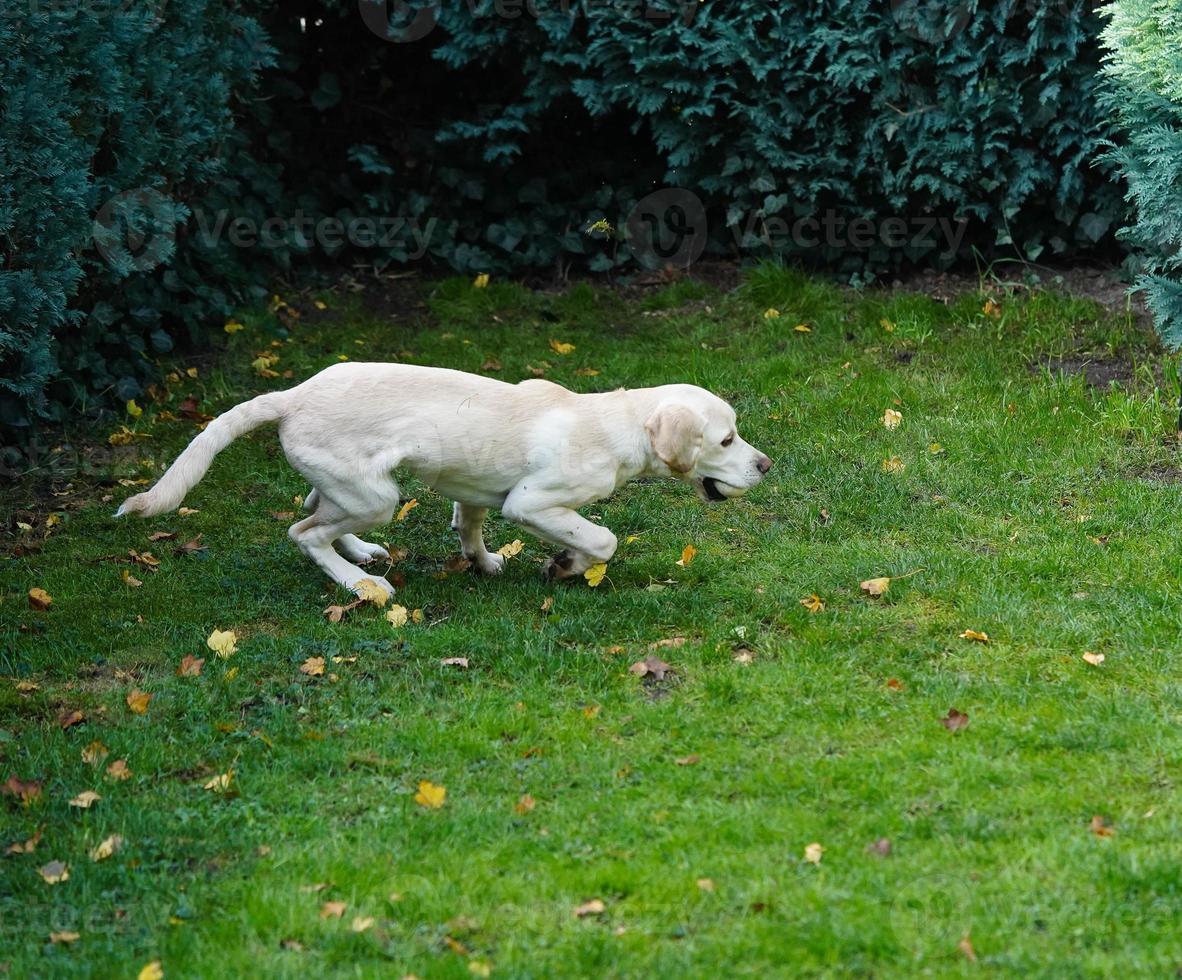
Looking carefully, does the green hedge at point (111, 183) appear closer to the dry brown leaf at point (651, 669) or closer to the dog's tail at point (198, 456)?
the dog's tail at point (198, 456)

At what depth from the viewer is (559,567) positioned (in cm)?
631

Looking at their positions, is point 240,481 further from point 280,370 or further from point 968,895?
point 968,895

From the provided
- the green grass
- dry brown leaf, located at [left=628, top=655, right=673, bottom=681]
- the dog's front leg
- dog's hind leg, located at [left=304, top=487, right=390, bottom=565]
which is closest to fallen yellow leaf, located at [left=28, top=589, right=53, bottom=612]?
the green grass

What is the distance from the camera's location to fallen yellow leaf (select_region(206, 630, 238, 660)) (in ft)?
18.4

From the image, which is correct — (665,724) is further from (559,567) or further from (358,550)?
(358,550)

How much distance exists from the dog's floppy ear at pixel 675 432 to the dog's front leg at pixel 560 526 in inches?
16.8

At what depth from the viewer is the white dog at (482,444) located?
5.93 meters

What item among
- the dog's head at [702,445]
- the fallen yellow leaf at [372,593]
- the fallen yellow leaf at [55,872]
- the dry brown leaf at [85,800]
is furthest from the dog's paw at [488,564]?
the fallen yellow leaf at [55,872]

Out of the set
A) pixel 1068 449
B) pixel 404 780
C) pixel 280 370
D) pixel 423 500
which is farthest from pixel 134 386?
pixel 1068 449

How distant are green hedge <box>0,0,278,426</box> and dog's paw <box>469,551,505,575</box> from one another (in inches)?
101

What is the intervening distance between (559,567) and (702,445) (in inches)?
32.9

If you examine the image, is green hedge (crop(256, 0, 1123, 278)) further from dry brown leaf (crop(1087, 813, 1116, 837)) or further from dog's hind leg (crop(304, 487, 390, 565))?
dry brown leaf (crop(1087, 813, 1116, 837))

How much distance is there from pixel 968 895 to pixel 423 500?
4.26m

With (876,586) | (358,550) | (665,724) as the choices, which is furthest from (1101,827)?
(358,550)
